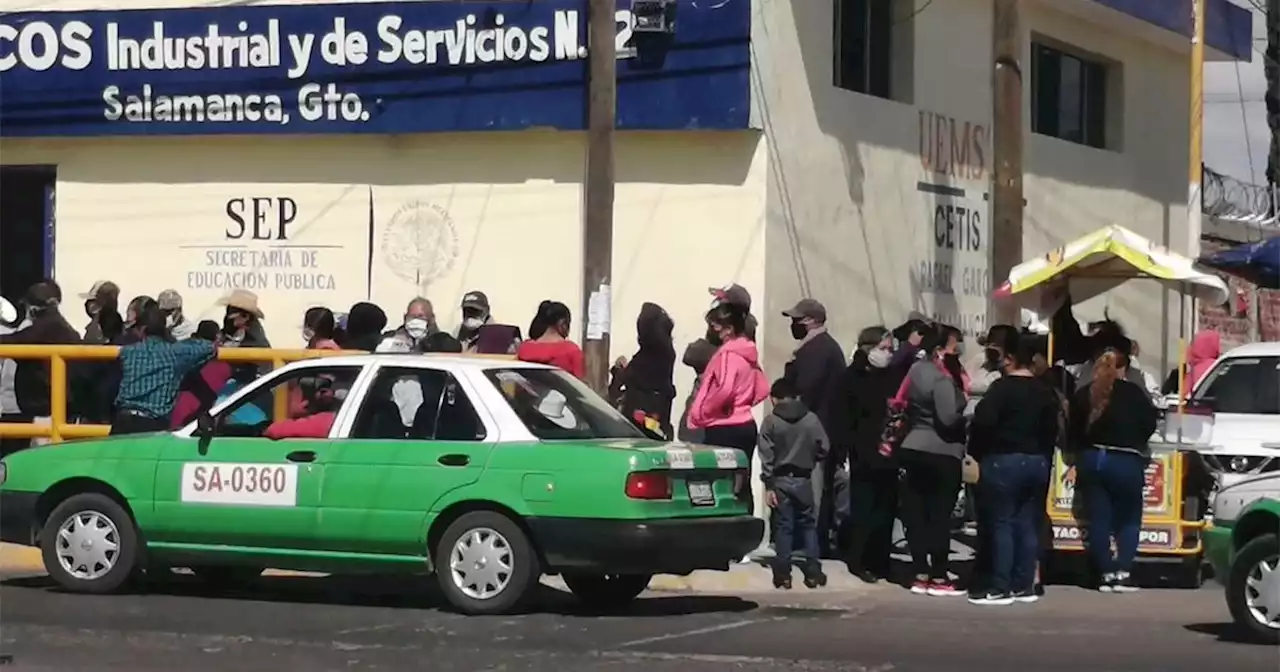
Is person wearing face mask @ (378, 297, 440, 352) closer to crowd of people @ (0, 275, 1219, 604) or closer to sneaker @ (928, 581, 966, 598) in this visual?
crowd of people @ (0, 275, 1219, 604)

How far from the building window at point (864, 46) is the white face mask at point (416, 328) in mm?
5178

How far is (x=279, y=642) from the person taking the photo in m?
11.1

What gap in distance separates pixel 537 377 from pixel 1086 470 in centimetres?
411

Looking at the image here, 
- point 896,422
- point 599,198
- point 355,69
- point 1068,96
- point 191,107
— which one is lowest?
point 896,422

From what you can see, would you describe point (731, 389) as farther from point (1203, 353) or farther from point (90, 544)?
point (1203, 353)

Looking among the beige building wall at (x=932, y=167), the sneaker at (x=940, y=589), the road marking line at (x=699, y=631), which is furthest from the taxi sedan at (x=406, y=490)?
the beige building wall at (x=932, y=167)

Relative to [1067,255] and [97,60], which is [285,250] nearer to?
[97,60]

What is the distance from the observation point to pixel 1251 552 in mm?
11469

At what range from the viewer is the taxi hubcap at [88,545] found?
1305cm

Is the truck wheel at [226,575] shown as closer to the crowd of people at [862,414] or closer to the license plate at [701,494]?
the crowd of people at [862,414]

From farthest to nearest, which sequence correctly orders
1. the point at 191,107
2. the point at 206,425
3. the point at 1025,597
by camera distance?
the point at 191,107
the point at 1025,597
the point at 206,425

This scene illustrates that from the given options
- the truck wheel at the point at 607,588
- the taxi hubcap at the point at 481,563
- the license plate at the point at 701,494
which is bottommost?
the truck wheel at the point at 607,588

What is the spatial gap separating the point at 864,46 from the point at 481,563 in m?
9.25

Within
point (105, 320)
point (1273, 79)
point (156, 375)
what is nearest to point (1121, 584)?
point (156, 375)
